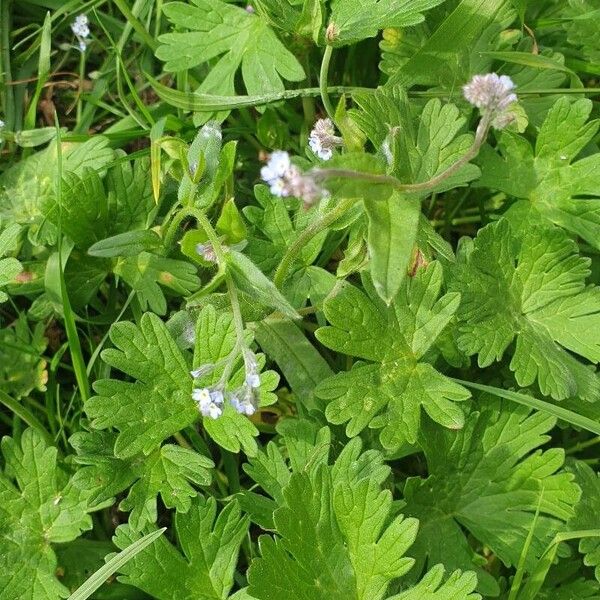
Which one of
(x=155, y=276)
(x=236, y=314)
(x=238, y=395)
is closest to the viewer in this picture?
(x=238, y=395)

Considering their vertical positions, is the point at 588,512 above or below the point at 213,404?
below

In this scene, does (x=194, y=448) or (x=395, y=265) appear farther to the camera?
(x=194, y=448)

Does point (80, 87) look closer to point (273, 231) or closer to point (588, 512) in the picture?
point (273, 231)

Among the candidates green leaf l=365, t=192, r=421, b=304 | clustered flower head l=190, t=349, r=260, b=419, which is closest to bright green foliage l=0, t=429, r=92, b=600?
clustered flower head l=190, t=349, r=260, b=419

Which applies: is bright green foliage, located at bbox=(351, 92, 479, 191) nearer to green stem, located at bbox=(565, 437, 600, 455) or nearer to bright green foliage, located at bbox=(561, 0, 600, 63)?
bright green foliage, located at bbox=(561, 0, 600, 63)

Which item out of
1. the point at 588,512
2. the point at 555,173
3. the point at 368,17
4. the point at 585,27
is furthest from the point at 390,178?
the point at 585,27

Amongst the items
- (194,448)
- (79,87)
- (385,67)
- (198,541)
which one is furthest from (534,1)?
(198,541)

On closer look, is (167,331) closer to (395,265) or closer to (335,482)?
(335,482)
